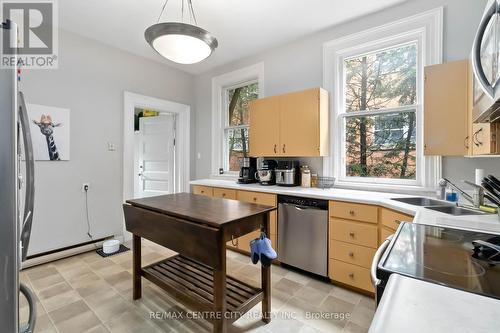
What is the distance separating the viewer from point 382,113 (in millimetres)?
2559

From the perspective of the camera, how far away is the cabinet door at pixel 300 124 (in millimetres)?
2619

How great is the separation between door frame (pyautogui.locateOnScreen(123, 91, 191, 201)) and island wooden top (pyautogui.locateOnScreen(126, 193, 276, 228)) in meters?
1.57

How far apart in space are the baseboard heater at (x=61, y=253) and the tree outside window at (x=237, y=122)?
217 cm

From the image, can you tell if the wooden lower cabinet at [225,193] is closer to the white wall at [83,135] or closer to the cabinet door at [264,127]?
the cabinet door at [264,127]

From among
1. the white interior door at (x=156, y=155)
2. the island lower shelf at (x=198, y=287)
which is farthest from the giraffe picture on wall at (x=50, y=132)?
the island lower shelf at (x=198, y=287)

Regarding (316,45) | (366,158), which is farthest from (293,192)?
(316,45)

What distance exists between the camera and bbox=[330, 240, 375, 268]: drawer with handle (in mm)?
2043

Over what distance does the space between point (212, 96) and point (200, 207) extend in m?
2.77

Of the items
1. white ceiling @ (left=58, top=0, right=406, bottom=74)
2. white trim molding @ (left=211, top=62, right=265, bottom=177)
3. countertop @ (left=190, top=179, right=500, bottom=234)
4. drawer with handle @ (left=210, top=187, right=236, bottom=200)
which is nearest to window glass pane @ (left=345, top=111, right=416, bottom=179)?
countertop @ (left=190, top=179, right=500, bottom=234)

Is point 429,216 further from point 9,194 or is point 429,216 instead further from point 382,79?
point 9,194

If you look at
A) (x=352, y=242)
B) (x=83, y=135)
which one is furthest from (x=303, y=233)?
(x=83, y=135)

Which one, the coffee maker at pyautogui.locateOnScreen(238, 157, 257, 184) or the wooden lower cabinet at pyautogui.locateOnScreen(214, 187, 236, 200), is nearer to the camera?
the wooden lower cabinet at pyautogui.locateOnScreen(214, 187, 236, 200)

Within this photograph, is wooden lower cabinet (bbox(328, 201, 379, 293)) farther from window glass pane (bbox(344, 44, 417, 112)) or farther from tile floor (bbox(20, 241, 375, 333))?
window glass pane (bbox(344, 44, 417, 112))

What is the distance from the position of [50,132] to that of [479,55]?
3788 millimetres
